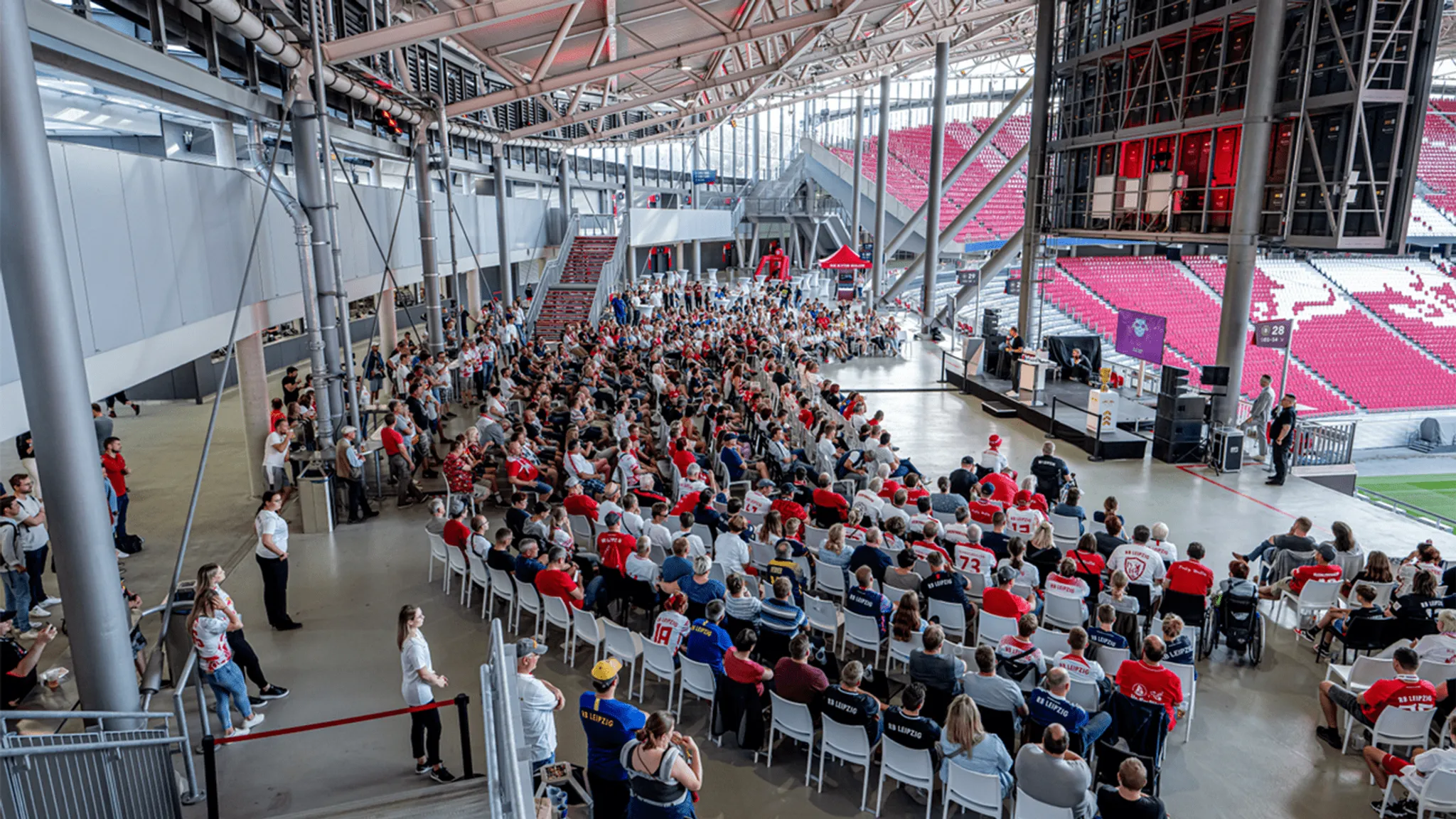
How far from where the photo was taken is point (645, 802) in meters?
4.66

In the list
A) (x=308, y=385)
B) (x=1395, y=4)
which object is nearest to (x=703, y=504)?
(x=308, y=385)

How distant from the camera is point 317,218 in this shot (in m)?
10.9

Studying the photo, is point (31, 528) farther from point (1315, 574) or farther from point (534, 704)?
point (1315, 574)

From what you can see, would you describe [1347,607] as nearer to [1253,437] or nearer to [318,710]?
[1253,437]

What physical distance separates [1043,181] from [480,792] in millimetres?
19130

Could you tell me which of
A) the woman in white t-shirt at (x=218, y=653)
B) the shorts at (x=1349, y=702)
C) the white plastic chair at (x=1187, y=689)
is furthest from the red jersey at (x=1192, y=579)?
the woman in white t-shirt at (x=218, y=653)

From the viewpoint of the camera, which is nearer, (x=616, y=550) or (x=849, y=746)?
(x=849, y=746)

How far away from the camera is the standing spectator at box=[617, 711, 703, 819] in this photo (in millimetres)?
4582

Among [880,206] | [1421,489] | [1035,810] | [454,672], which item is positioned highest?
[880,206]

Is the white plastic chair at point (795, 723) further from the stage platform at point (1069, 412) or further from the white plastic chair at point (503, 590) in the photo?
the stage platform at point (1069, 412)

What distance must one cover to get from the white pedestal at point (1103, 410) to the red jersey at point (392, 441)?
11067 millimetres

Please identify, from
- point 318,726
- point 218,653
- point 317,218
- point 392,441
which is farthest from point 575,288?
point 318,726

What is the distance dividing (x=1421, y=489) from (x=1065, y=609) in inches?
704

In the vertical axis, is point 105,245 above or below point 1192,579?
above
